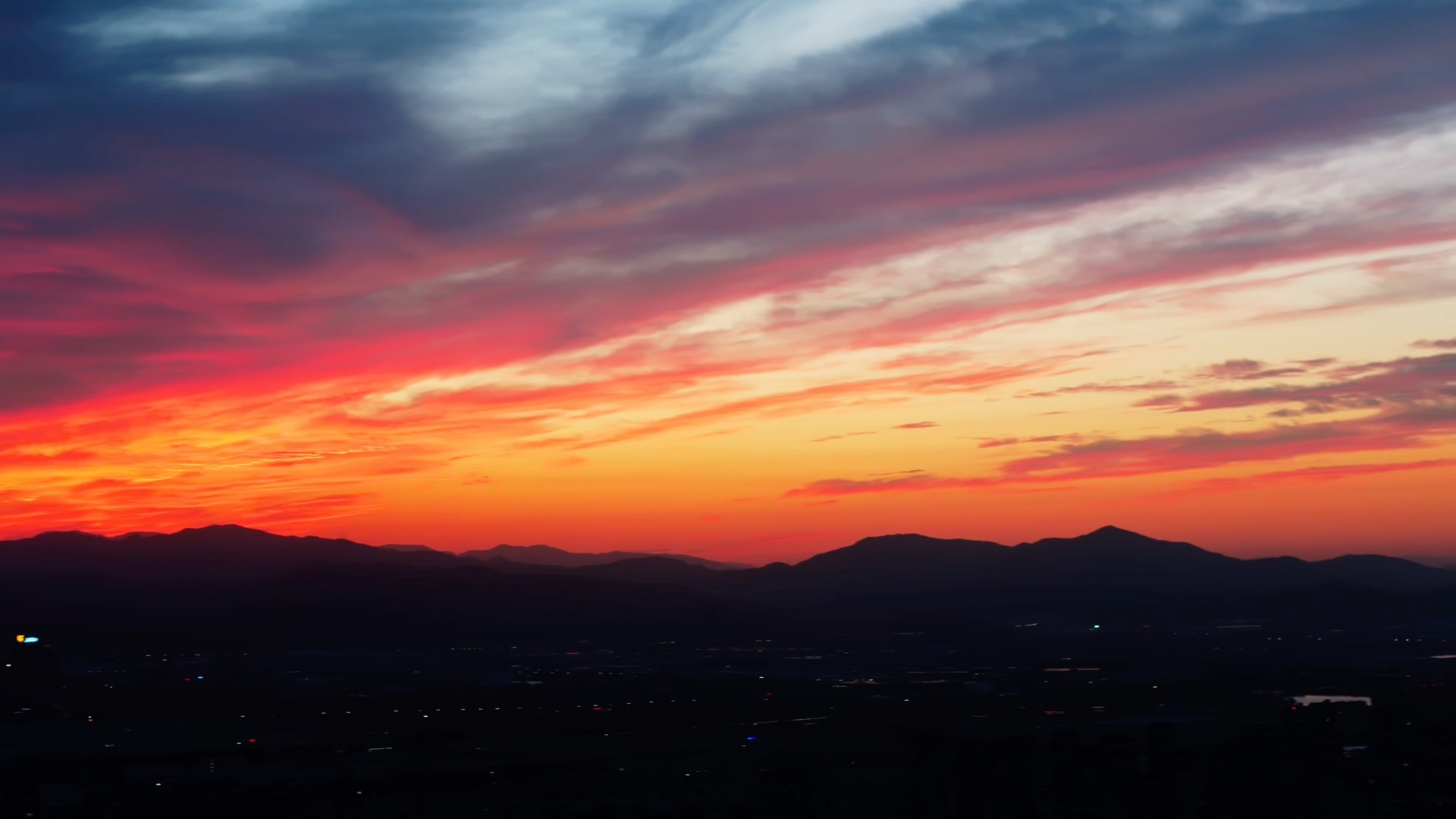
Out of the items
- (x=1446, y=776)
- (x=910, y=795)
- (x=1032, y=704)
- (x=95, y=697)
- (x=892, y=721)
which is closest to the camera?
(x=910, y=795)

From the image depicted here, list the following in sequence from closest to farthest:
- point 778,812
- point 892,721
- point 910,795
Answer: point 778,812, point 910,795, point 892,721

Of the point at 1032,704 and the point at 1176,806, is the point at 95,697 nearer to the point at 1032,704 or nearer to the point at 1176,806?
the point at 1032,704

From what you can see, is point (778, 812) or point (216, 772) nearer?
point (778, 812)

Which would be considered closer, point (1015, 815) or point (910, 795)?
point (1015, 815)

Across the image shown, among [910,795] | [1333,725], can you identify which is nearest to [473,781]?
[910,795]

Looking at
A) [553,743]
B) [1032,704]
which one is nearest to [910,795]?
[553,743]

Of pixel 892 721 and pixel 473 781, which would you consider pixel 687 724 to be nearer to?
pixel 892 721

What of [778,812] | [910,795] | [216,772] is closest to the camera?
[778,812]

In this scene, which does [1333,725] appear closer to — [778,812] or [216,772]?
[778,812]

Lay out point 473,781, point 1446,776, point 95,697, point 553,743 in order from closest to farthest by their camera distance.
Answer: point 1446,776, point 473,781, point 553,743, point 95,697
